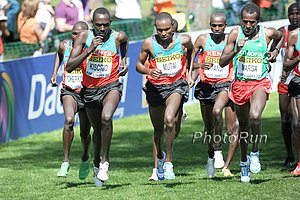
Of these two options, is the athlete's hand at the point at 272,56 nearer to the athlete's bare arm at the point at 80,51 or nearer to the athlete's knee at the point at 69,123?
the athlete's bare arm at the point at 80,51

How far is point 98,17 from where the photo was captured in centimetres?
1418

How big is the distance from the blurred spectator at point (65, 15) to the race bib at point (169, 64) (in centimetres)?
940

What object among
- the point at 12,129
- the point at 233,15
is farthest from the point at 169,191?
the point at 233,15

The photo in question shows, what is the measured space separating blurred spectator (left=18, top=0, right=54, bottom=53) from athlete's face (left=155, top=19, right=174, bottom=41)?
8.96m

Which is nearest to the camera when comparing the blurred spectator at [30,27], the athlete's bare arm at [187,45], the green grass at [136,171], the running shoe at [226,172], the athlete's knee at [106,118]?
the green grass at [136,171]

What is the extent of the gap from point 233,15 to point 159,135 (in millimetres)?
12823

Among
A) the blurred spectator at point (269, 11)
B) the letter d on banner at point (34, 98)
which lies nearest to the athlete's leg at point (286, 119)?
the letter d on banner at point (34, 98)

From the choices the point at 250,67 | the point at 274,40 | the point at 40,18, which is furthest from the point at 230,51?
the point at 40,18

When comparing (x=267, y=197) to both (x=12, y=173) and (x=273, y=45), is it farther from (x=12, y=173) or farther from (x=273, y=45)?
(x=12, y=173)

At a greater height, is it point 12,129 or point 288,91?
point 288,91

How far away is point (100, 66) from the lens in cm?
1455

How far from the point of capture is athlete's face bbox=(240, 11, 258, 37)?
14.1m

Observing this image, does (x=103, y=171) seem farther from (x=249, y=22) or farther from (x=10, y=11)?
(x=10, y=11)

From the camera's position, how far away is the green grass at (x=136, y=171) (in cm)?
1409
